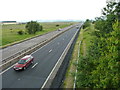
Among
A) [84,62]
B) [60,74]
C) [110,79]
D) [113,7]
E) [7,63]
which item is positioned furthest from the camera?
[7,63]

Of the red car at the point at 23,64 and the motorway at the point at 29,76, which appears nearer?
the motorway at the point at 29,76

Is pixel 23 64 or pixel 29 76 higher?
pixel 23 64

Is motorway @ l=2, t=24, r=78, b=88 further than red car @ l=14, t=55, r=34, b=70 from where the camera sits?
No

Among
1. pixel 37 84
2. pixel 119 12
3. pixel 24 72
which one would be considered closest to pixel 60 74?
pixel 37 84

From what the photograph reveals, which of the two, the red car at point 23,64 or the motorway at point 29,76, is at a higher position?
the red car at point 23,64

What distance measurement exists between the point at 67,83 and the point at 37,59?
1053 cm

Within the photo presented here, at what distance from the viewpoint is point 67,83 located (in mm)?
14852

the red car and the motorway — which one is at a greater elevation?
the red car

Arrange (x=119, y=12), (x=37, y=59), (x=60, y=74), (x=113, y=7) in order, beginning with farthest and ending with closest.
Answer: (x=37, y=59)
(x=60, y=74)
(x=113, y=7)
(x=119, y=12)

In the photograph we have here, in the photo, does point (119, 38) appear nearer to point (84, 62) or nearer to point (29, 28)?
point (84, 62)

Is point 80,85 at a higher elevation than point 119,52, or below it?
below

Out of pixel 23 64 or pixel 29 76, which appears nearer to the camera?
pixel 29 76

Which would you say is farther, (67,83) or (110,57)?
(67,83)

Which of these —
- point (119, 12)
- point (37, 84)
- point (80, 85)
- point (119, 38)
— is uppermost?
point (119, 12)
